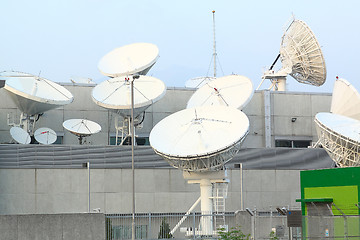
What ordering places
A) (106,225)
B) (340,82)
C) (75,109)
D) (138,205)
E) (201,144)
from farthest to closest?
(75,109), (138,205), (340,82), (201,144), (106,225)

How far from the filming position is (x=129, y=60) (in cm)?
7319

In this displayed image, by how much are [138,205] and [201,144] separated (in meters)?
14.7

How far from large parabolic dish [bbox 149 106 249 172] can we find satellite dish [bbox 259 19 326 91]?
75.0 feet

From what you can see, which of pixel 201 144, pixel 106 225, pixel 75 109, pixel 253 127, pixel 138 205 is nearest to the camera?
pixel 106 225

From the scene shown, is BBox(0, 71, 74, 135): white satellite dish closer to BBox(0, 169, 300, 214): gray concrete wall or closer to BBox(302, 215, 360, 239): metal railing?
BBox(0, 169, 300, 214): gray concrete wall

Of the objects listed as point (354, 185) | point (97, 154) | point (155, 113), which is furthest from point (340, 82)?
point (155, 113)

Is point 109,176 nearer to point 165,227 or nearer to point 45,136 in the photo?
point 45,136

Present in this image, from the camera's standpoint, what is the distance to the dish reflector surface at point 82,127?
228 ft

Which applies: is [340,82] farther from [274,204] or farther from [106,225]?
[106,225]

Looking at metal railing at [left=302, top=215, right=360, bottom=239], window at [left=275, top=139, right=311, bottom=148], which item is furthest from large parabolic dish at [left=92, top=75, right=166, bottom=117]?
metal railing at [left=302, top=215, right=360, bottom=239]

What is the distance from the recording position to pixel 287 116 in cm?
8262

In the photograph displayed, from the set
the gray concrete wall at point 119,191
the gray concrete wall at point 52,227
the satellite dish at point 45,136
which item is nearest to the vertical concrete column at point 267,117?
the gray concrete wall at point 119,191

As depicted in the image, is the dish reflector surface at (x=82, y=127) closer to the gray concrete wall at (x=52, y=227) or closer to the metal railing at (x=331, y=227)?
the gray concrete wall at (x=52, y=227)

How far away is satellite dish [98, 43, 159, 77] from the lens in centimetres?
7212
